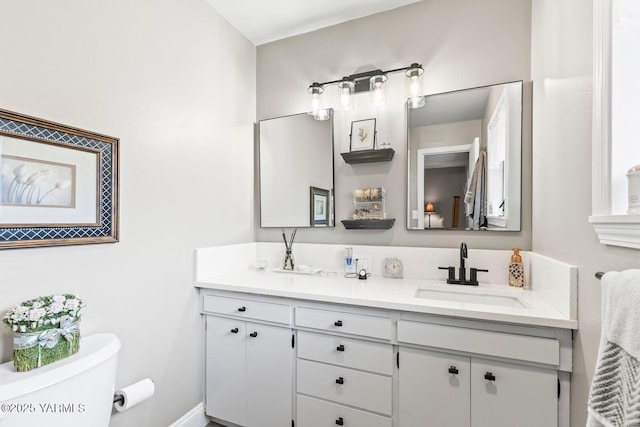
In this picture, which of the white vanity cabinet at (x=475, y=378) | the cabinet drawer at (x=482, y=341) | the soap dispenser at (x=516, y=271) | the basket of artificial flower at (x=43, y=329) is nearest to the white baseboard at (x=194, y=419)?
the basket of artificial flower at (x=43, y=329)

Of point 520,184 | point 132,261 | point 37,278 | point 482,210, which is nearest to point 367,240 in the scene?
point 482,210

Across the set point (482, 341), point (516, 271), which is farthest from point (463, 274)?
point (482, 341)

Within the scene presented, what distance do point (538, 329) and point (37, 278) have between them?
194cm

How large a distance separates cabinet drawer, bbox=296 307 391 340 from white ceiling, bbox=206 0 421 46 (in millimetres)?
1958

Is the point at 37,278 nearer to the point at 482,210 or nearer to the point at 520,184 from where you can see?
the point at 482,210

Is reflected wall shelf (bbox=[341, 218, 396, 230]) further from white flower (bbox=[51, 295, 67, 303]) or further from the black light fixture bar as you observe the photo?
white flower (bbox=[51, 295, 67, 303])

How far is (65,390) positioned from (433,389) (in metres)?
1.41

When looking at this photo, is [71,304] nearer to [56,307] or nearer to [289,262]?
[56,307]

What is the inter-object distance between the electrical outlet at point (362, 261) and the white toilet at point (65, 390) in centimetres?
138

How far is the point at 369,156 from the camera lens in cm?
202

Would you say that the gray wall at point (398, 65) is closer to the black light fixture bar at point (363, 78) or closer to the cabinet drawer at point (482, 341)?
the black light fixture bar at point (363, 78)

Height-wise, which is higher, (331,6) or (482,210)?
(331,6)

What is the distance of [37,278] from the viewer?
112cm

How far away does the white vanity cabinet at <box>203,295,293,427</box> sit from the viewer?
5.27ft
